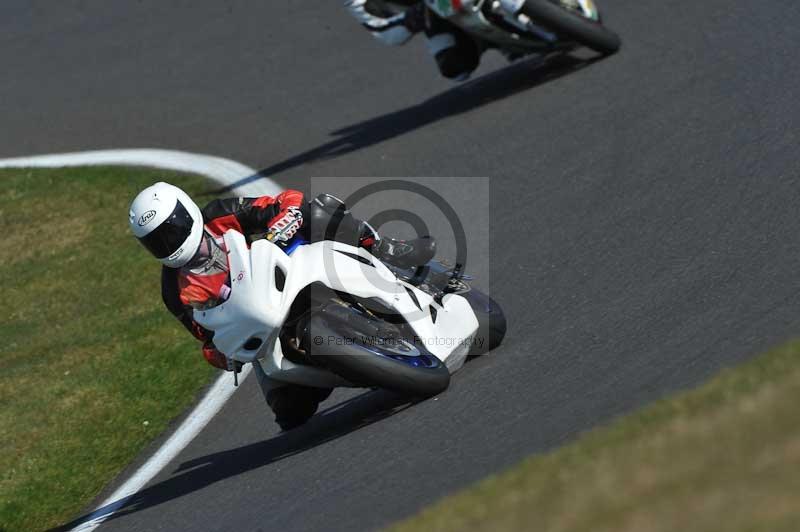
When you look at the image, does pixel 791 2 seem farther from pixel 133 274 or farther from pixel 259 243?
pixel 259 243

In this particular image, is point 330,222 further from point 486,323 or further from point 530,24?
point 530,24

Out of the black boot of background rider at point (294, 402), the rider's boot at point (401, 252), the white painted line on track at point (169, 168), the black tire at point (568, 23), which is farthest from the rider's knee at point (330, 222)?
the black tire at point (568, 23)

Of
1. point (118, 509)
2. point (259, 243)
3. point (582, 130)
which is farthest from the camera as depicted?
point (582, 130)

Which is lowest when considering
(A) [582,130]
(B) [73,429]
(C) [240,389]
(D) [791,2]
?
(B) [73,429]

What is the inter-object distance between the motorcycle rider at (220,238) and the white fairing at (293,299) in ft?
0.40

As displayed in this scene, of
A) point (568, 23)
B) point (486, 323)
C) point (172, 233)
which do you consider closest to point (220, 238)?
point (172, 233)

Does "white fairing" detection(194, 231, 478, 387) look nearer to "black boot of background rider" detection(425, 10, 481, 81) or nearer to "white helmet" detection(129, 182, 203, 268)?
"white helmet" detection(129, 182, 203, 268)

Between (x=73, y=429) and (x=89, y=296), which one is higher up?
(x=73, y=429)

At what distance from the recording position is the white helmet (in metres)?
6.70

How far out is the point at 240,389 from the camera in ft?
28.4

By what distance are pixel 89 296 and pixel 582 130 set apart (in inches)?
166

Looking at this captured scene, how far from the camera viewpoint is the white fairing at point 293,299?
21.7ft

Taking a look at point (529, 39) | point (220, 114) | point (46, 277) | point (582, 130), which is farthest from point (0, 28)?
point (582, 130)

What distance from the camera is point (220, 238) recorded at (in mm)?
7004
